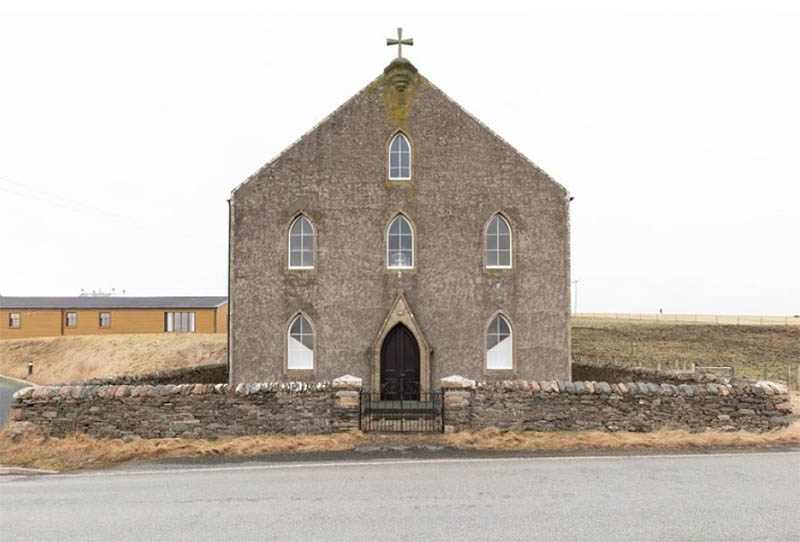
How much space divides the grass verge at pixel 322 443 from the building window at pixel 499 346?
563 centimetres

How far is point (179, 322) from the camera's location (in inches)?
1875

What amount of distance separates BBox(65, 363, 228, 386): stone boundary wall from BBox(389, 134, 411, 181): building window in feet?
34.7

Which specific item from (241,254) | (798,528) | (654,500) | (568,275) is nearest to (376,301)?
(241,254)

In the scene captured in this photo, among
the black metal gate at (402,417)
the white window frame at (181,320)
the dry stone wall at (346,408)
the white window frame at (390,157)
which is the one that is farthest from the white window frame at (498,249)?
the white window frame at (181,320)

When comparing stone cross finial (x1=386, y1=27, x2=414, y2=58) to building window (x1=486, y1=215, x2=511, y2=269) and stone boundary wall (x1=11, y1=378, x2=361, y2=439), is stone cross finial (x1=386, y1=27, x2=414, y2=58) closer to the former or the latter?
building window (x1=486, y1=215, x2=511, y2=269)

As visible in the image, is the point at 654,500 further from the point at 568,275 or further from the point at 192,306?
the point at 192,306

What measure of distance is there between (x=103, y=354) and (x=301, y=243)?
27.2 metres

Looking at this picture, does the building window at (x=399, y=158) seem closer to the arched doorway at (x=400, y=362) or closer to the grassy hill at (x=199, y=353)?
the arched doorway at (x=400, y=362)

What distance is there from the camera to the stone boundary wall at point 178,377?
1757 centimetres

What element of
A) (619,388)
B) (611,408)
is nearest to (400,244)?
(619,388)

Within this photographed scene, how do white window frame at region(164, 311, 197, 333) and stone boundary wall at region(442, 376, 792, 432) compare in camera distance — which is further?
white window frame at region(164, 311, 197, 333)

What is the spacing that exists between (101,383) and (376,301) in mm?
8445

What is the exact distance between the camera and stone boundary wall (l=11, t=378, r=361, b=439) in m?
13.7

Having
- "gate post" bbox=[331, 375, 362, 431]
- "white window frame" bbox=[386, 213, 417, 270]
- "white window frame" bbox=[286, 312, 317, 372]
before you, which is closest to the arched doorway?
"white window frame" bbox=[386, 213, 417, 270]
